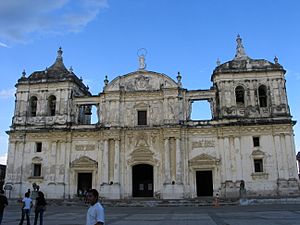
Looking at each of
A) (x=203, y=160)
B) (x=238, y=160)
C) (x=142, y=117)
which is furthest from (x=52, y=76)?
(x=238, y=160)

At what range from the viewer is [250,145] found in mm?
28125

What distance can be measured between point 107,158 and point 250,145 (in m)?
12.2

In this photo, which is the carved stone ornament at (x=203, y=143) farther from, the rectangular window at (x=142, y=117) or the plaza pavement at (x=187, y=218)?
the plaza pavement at (x=187, y=218)

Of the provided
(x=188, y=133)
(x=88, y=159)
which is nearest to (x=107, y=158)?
(x=88, y=159)

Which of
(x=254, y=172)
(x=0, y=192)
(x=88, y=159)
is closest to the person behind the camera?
(x=0, y=192)

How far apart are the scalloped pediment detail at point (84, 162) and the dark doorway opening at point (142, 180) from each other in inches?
142

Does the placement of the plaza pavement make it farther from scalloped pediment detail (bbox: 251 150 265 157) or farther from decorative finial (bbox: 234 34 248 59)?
decorative finial (bbox: 234 34 248 59)

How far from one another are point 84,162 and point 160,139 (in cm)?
700

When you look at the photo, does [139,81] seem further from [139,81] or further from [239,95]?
[239,95]

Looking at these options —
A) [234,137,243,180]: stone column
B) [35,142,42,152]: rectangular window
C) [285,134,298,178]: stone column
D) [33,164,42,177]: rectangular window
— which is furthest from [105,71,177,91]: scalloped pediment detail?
[285,134,298,178]: stone column

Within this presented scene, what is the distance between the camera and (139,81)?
31.2 metres

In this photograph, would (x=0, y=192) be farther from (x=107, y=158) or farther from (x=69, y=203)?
(x=107, y=158)

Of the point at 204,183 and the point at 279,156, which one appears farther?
the point at 204,183

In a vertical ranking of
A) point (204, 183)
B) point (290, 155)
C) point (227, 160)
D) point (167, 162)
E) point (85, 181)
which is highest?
point (290, 155)
